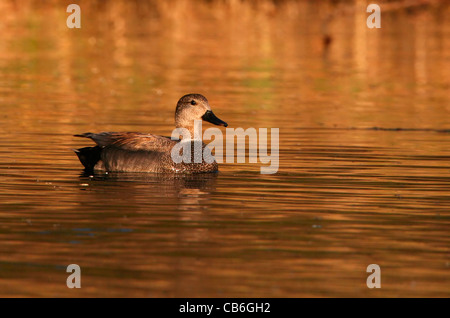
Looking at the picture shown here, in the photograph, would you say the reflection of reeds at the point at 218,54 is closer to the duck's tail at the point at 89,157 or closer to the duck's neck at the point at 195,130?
the duck's neck at the point at 195,130

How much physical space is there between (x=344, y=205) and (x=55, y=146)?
571 centimetres

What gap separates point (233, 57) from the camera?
108 feet

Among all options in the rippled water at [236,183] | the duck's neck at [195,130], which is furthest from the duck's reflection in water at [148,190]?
the duck's neck at [195,130]

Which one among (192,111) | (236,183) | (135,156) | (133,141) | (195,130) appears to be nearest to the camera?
(236,183)

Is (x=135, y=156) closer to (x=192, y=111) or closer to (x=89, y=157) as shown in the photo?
(x=89, y=157)

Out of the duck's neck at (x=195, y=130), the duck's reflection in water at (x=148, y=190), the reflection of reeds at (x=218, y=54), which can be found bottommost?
the duck's reflection in water at (x=148, y=190)

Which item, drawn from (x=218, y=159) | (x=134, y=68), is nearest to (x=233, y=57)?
(x=134, y=68)

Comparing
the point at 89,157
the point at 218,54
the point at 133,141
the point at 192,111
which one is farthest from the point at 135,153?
the point at 218,54

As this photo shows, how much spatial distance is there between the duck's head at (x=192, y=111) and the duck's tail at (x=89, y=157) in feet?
4.00

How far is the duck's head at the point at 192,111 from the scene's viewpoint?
584 inches

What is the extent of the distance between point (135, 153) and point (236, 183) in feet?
4.91

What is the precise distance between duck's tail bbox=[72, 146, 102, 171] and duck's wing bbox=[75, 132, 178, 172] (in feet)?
0.17

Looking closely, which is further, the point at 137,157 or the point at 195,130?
the point at 195,130

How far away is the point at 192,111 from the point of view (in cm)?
1486
